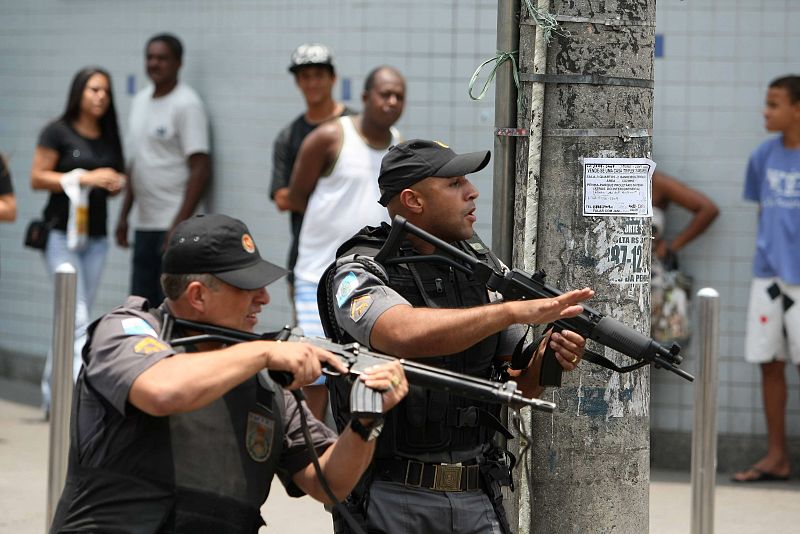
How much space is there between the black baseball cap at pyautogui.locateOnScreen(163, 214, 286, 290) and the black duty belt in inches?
28.1

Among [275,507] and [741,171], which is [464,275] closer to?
A: [275,507]

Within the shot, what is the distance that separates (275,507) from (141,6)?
4.01m

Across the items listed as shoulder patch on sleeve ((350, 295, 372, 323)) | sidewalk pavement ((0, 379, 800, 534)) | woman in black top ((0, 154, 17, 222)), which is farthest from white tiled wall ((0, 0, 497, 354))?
shoulder patch on sleeve ((350, 295, 372, 323))

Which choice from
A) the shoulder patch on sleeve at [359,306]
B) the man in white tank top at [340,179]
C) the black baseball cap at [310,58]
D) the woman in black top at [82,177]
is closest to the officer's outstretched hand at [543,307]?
the shoulder patch on sleeve at [359,306]

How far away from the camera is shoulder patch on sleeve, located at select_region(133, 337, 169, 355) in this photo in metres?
3.23

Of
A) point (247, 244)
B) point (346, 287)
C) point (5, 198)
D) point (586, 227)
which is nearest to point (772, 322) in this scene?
point (586, 227)

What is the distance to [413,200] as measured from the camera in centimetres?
407

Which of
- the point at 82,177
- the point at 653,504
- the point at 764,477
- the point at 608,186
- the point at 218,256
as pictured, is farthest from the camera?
the point at 82,177

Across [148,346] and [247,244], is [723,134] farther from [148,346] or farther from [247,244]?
[148,346]

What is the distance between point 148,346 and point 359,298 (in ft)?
2.54

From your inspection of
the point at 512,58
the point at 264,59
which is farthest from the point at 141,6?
the point at 512,58

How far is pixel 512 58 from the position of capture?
4.25 metres

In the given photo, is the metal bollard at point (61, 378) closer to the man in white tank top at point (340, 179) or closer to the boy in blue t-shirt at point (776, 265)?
the man in white tank top at point (340, 179)

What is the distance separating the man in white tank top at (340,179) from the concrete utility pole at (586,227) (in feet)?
10.1
